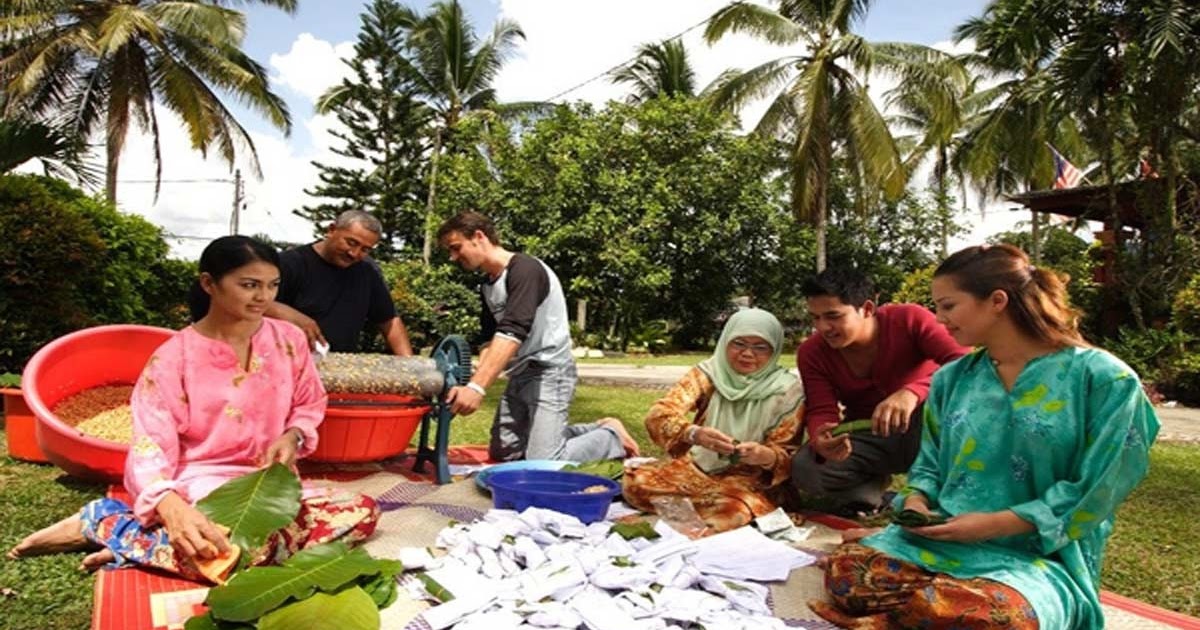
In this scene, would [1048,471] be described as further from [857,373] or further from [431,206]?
[431,206]

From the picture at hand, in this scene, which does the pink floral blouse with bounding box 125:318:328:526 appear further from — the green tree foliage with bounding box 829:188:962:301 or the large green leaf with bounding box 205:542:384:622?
the green tree foliage with bounding box 829:188:962:301

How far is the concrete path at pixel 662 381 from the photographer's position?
8125mm

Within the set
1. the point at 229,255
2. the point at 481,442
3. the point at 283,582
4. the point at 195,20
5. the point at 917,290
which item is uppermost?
the point at 195,20

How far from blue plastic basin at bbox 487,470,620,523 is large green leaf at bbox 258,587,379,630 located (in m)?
1.07

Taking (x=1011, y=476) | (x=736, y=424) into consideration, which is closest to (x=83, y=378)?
(x=736, y=424)

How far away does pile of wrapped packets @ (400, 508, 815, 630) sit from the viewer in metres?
2.31

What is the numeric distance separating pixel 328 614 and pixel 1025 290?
2.06 metres

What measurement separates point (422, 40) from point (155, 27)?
25.3 feet

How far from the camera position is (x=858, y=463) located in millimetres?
3709

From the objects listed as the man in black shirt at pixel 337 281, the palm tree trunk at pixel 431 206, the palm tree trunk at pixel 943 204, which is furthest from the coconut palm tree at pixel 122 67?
the palm tree trunk at pixel 943 204

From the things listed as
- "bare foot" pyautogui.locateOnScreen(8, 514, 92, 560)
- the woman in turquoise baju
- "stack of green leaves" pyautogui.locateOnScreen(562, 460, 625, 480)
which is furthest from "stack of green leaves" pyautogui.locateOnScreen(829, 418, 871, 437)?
"bare foot" pyautogui.locateOnScreen(8, 514, 92, 560)

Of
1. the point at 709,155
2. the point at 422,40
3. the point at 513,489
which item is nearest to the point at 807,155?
the point at 709,155

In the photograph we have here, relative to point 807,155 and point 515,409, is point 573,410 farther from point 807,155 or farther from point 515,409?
point 807,155

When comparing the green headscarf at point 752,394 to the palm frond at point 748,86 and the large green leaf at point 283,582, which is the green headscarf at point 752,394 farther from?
the palm frond at point 748,86
